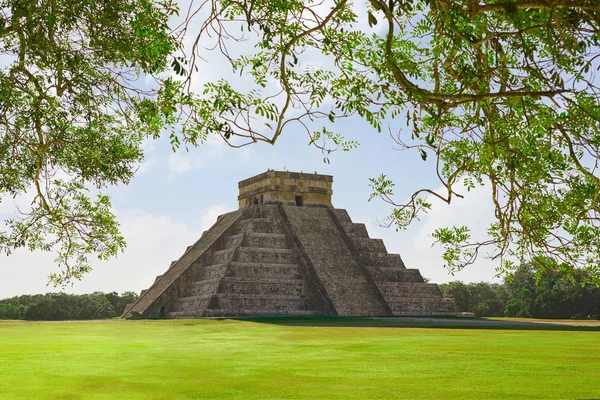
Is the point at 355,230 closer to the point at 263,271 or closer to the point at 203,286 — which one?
the point at 263,271

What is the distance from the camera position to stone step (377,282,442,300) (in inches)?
1580

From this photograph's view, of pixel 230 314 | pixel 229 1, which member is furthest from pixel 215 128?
pixel 230 314

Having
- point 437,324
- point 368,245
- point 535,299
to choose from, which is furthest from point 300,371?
point 535,299

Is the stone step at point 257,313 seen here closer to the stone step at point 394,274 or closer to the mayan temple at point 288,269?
the mayan temple at point 288,269

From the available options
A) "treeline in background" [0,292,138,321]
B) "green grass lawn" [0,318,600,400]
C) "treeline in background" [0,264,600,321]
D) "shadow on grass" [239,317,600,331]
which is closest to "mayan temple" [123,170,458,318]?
"shadow on grass" [239,317,600,331]

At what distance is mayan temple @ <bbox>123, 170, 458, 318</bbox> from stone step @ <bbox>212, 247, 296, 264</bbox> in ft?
0.16

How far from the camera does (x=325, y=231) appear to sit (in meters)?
43.4

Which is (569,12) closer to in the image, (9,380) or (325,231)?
(9,380)

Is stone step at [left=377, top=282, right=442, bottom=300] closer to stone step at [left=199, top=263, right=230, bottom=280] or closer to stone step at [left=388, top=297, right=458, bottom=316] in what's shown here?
stone step at [left=388, top=297, right=458, bottom=316]

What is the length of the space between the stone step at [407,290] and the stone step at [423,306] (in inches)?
17.1

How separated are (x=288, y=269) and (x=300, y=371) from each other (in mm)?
28542

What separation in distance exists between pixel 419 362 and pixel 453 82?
4461 millimetres

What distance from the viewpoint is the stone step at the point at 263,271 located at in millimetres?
37969

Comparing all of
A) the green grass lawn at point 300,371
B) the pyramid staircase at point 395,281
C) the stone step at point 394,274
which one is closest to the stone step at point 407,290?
the pyramid staircase at point 395,281
